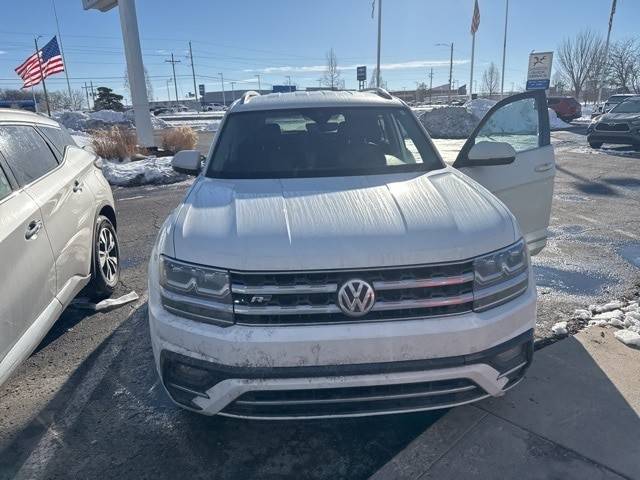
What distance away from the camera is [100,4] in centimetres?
1439

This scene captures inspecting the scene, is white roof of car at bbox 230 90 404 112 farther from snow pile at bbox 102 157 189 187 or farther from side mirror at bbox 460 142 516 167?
snow pile at bbox 102 157 189 187

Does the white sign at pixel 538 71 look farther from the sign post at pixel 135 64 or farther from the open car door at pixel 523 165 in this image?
the open car door at pixel 523 165

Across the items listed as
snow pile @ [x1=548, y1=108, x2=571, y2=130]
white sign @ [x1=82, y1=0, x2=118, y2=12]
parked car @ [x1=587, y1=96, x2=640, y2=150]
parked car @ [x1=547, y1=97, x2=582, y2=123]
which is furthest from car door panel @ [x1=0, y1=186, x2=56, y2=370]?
parked car @ [x1=547, y1=97, x2=582, y2=123]

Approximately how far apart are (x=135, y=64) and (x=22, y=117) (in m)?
11.3

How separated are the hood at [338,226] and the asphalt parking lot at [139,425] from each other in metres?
1.06

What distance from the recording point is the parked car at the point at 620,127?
15.0 meters

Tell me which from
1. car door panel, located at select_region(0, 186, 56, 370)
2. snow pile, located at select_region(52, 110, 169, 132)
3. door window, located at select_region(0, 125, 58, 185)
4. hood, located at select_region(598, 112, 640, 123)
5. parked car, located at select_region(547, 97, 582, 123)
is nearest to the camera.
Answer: car door panel, located at select_region(0, 186, 56, 370)

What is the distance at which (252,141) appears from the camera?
3.62 metres

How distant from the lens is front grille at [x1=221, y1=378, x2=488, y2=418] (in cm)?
213

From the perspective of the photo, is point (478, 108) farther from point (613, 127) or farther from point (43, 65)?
point (43, 65)

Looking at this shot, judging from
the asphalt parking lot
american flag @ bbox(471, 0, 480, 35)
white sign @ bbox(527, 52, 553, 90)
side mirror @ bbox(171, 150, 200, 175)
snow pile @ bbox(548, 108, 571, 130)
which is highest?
american flag @ bbox(471, 0, 480, 35)

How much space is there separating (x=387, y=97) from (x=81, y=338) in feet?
10.6

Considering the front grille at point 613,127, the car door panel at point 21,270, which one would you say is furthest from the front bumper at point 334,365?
the front grille at point 613,127

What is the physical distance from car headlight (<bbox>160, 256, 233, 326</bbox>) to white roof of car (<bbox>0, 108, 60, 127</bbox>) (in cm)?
212
